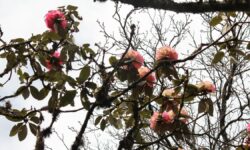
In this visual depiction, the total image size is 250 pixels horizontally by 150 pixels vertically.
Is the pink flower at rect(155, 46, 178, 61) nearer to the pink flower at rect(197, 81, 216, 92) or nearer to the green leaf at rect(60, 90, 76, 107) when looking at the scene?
the pink flower at rect(197, 81, 216, 92)

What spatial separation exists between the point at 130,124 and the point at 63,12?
85 centimetres

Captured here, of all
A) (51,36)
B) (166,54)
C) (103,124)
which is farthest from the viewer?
(51,36)

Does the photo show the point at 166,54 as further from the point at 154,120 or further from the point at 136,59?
the point at 154,120

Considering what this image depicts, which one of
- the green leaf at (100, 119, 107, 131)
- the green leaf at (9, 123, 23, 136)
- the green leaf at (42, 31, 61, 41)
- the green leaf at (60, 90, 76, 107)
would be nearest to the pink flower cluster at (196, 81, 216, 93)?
the green leaf at (100, 119, 107, 131)

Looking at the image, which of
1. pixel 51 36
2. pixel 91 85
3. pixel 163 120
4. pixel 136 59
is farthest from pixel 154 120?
pixel 51 36

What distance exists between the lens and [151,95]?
195 centimetres

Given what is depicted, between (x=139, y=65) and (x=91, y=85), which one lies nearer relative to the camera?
(x=91, y=85)

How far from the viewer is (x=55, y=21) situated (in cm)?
226

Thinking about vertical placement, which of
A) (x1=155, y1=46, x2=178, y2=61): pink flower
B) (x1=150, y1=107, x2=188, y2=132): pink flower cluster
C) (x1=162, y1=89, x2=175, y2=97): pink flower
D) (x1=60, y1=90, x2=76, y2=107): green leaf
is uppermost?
(x1=155, y1=46, x2=178, y2=61): pink flower

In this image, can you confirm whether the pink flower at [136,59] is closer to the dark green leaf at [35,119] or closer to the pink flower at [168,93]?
the pink flower at [168,93]

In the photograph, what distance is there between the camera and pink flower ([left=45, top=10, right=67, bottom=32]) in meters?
2.26

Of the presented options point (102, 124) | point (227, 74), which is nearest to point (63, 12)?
point (102, 124)

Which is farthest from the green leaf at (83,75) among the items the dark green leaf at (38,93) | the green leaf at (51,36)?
the green leaf at (51,36)

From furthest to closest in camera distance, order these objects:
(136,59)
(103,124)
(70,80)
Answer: (103,124) → (136,59) → (70,80)
